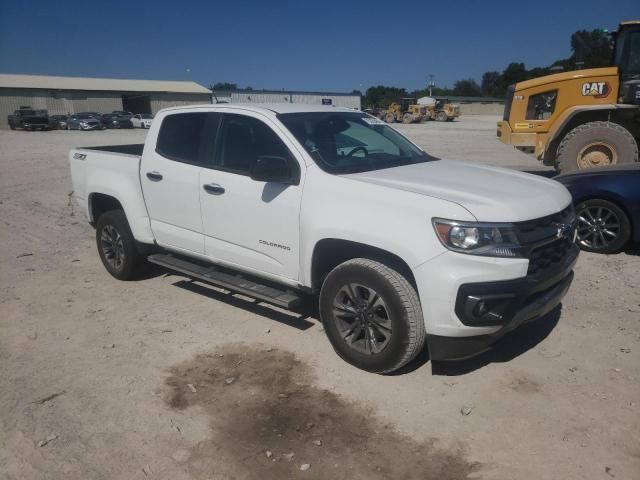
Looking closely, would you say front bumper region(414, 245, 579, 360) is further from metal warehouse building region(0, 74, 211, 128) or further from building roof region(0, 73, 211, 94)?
building roof region(0, 73, 211, 94)

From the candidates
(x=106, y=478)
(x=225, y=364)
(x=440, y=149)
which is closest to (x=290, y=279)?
(x=225, y=364)

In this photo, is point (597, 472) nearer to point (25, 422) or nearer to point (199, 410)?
point (199, 410)

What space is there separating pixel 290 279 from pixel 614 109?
8.42 m

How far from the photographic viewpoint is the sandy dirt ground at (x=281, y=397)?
290cm

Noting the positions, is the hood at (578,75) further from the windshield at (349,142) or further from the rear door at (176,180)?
the rear door at (176,180)

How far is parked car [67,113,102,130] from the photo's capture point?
1615 inches

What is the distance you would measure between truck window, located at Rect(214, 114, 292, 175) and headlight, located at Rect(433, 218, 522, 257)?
1.56m

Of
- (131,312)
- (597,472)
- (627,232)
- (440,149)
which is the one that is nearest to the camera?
(597,472)

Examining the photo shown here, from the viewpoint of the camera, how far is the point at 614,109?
9695 millimetres

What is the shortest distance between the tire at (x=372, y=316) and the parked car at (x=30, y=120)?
43.5 meters

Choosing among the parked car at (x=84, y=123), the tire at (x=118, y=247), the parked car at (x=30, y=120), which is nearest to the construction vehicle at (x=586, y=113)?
the tire at (x=118, y=247)

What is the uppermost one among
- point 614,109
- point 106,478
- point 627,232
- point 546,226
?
point 614,109

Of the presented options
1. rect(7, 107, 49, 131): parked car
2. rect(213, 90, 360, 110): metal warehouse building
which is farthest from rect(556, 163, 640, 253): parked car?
rect(213, 90, 360, 110): metal warehouse building

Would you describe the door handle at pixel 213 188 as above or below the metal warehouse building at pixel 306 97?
below
